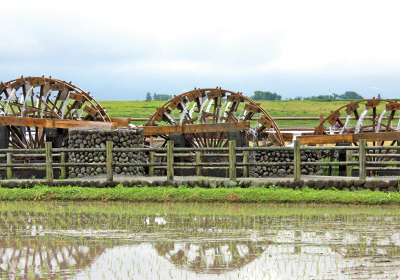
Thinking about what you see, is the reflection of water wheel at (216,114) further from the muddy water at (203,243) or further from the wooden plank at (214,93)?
the muddy water at (203,243)

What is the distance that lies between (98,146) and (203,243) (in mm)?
11356

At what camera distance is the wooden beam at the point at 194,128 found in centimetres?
2103

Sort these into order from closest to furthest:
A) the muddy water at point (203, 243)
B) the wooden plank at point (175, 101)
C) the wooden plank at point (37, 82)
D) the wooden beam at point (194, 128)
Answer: the muddy water at point (203, 243), the wooden beam at point (194, 128), the wooden plank at point (37, 82), the wooden plank at point (175, 101)

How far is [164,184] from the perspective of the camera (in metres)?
14.9

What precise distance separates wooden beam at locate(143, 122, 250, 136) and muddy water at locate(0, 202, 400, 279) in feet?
28.6

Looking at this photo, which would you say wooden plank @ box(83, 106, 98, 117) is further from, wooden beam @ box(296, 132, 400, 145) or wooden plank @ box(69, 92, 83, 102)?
wooden beam @ box(296, 132, 400, 145)

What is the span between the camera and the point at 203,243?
27.5ft

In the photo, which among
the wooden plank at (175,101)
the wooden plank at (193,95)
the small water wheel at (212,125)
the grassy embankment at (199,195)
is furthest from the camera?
the wooden plank at (175,101)

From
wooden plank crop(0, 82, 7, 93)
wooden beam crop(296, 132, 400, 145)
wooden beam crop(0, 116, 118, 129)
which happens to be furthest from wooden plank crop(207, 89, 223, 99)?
wooden plank crop(0, 82, 7, 93)

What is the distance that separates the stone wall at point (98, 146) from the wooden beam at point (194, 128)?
9.15 ft

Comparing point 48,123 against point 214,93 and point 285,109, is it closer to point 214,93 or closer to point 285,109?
point 214,93

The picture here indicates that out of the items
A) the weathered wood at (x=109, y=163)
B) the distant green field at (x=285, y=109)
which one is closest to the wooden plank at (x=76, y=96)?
the weathered wood at (x=109, y=163)

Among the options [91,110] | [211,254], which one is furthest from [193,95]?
[211,254]

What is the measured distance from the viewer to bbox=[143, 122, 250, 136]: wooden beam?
2103cm
